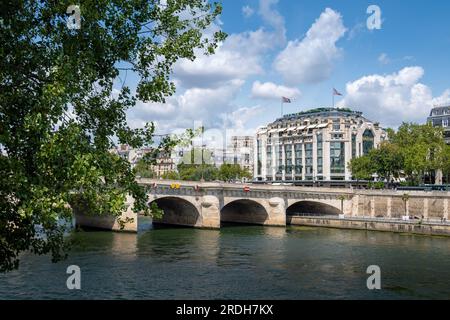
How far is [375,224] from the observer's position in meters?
74.0

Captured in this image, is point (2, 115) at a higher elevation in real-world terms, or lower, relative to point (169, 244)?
higher

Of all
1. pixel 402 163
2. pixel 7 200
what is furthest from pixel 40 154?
pixel 402 163

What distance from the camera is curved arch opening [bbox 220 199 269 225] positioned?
83.9 metres

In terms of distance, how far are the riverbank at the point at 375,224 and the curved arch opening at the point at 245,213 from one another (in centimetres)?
484

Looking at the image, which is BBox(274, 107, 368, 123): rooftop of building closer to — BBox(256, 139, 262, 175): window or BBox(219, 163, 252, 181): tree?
BBox(256, 139, 262, 175): window

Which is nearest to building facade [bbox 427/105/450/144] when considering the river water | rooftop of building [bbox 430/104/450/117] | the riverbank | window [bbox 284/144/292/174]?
rooftop of building [bbox 430/104/450/117]

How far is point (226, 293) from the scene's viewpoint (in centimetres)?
3306

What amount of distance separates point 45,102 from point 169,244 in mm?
45978

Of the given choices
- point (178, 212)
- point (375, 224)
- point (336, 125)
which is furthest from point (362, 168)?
point (178, 212)

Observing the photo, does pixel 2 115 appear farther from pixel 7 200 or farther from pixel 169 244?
pixel 169 244

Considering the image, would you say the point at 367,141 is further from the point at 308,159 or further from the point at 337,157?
the point at 308,159

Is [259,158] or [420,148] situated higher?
[259,158]

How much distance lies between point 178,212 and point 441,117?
266ft

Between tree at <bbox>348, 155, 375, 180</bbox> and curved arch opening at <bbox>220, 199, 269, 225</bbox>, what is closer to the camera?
curved arch opening at <bbox>220, 199, 269, 225</bbox>
